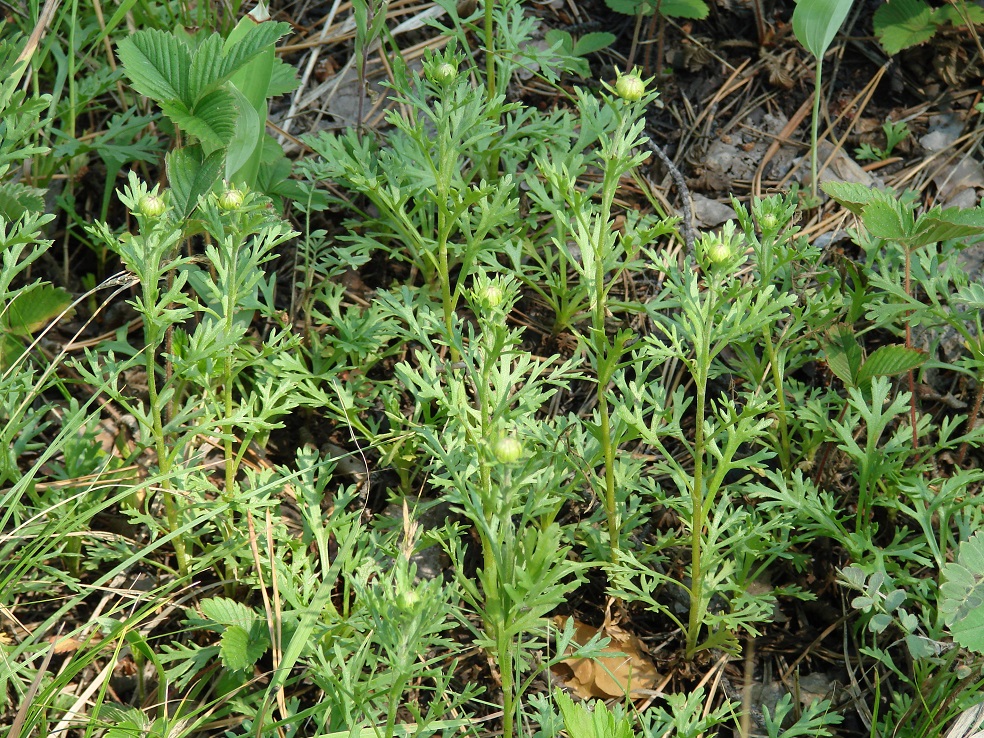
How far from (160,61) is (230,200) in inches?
30.5

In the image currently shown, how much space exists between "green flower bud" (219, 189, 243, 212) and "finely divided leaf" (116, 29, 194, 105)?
0.62 meters

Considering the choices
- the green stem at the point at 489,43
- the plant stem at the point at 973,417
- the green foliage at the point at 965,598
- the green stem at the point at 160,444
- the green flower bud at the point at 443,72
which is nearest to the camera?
the green foliage at the point at 965,598

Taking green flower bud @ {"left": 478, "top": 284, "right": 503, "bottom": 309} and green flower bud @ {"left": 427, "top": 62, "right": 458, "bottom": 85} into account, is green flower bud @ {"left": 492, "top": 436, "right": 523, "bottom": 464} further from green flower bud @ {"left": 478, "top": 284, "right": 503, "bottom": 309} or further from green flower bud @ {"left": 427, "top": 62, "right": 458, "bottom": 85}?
green flower bud @ {"left": 427, "top": 62, "right": 458, "bottom": 85}

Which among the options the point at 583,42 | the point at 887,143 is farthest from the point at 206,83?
the point at 887,143

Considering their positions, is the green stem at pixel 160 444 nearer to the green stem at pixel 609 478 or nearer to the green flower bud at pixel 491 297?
the green flower bud at pixel 491 297

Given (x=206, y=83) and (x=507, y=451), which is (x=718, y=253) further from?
(x=206, y=83)

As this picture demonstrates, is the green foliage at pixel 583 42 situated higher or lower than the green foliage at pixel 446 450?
higher

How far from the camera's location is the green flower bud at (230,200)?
7.09 ft

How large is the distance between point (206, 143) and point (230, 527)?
1080 mm

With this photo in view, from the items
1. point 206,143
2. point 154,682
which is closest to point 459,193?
point 206,143

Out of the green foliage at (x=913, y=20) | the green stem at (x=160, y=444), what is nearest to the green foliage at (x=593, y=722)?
the green stem at (x=160, y=444)

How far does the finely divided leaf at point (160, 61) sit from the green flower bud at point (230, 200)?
62 centimetres

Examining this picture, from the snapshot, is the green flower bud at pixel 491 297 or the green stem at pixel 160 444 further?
the green stem at pixel 160 444

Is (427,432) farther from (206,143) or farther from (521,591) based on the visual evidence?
(206,143)
